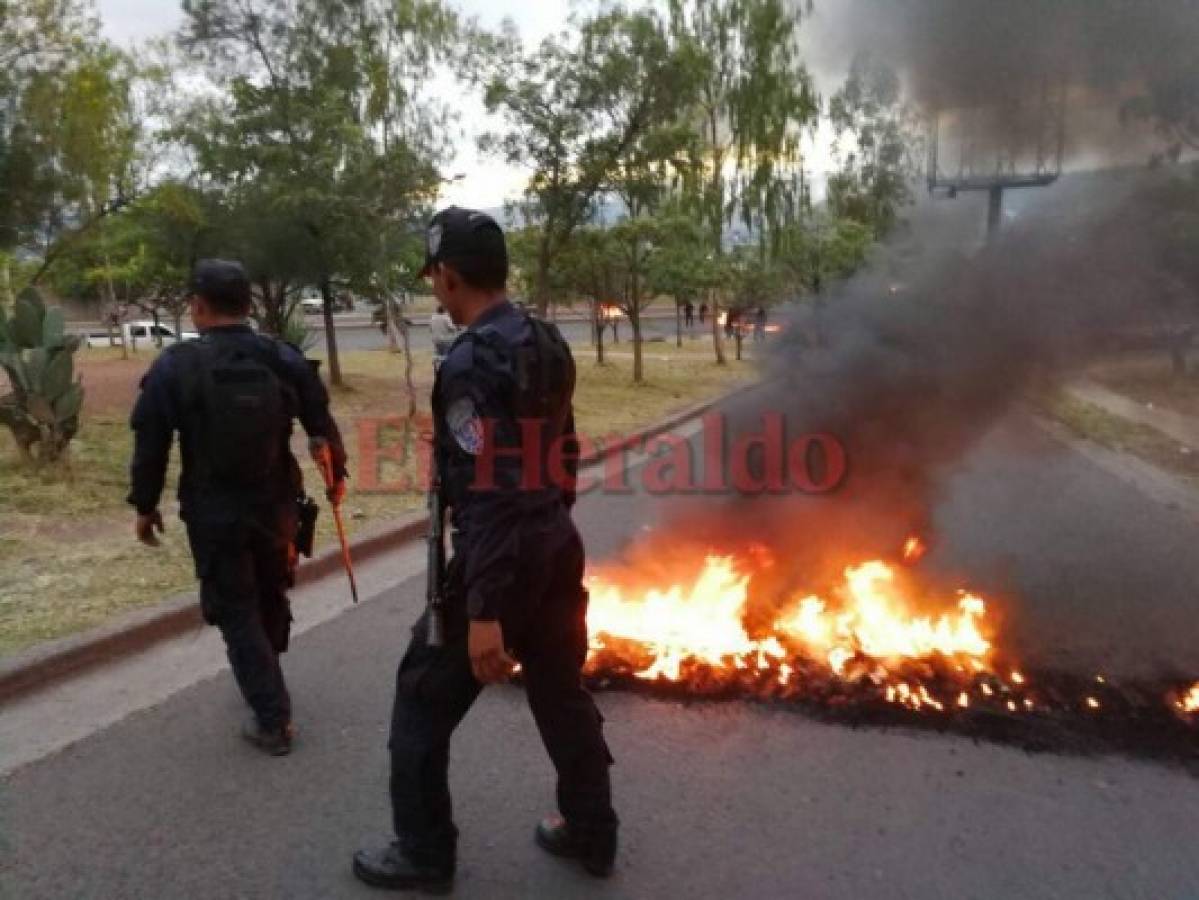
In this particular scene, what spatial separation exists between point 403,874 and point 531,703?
53 centimetres

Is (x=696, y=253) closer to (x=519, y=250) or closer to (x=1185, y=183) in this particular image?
(x=519, y=250)

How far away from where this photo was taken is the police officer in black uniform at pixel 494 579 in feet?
6.91

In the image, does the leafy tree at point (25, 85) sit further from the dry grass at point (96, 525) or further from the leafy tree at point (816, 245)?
the leafy tree at point (816, 245)

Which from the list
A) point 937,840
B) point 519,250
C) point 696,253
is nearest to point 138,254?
point 519,250

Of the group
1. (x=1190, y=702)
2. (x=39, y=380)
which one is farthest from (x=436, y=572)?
(x=39, y=380)

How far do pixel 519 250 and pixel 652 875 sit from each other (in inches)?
571

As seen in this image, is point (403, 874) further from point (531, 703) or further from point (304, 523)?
point (304, 523)

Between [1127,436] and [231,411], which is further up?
[231,411]

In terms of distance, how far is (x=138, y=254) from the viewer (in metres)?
18.5

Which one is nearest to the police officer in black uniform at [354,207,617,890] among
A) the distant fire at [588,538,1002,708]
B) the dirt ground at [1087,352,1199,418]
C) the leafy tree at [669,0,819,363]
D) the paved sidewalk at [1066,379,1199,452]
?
the distant fire at [588,538,1002,708]

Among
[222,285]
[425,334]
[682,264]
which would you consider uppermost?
[682,264]

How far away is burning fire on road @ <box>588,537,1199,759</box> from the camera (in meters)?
3.32

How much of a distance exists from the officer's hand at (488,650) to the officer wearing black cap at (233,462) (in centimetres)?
129

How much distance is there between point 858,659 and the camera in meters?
3.72
